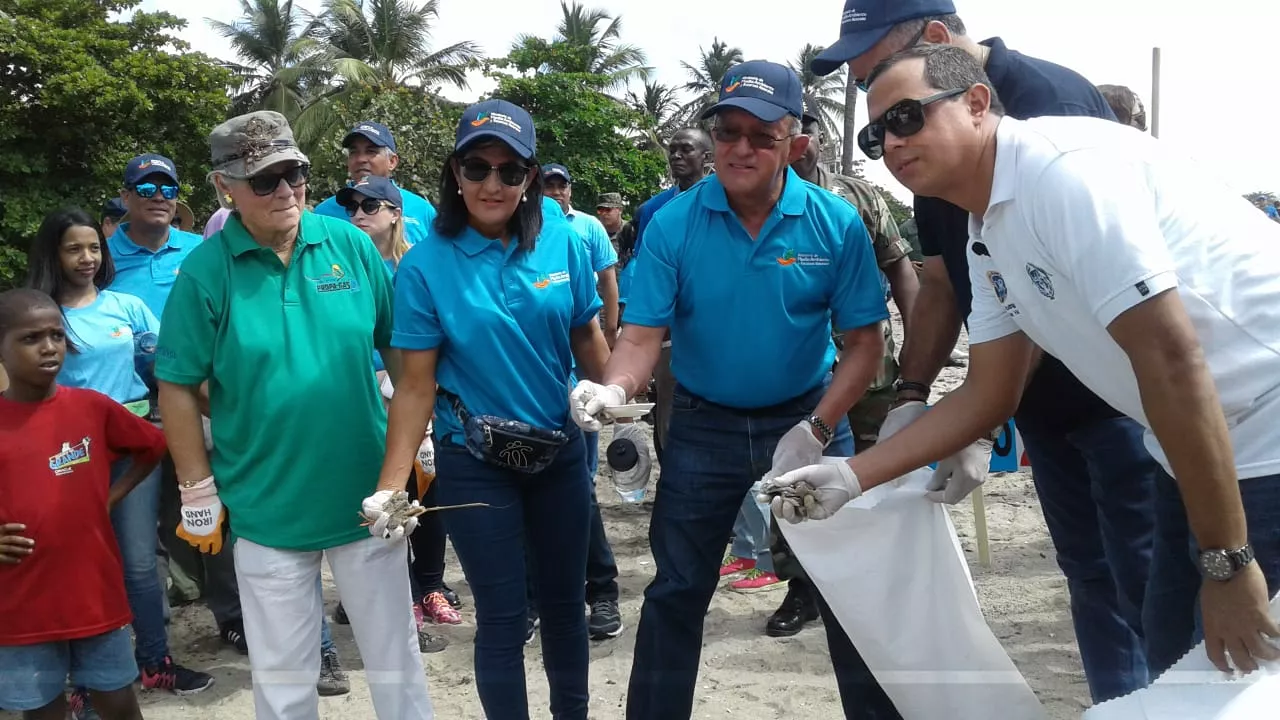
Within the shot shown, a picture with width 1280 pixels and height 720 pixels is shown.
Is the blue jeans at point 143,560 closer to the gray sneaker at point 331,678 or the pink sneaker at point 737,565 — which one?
the gray sneaker at point 331,678

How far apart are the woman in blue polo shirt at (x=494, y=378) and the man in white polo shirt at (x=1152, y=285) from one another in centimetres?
110

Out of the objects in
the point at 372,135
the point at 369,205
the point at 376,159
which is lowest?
the point at 369,205

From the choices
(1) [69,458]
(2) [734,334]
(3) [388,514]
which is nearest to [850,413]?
(2) [734,334]

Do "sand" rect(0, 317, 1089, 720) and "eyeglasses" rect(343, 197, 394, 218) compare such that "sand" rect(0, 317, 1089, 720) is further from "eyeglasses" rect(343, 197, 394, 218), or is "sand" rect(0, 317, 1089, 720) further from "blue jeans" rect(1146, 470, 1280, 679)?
"eyeglasses" rect(343, 197, 394, 218)

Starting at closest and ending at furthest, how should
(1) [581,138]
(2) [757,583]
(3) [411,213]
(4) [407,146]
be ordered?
(2) [757,583]
(3) [411,213]
(4) [407,146]
(1) [581,138]

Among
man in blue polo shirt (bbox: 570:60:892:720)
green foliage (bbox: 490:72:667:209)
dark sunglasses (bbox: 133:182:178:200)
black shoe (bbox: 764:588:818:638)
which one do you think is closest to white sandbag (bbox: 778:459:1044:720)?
man in blue polo shirt (bbox: 570:60:892:720)

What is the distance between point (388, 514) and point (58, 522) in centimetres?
117

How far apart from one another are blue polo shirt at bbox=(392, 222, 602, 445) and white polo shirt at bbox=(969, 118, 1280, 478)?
1.35 meters

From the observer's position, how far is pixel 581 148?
921 inches

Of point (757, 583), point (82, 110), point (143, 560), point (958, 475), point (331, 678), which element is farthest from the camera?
point (82, 110)

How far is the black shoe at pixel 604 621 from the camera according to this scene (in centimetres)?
416

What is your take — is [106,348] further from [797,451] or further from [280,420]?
[797,451]

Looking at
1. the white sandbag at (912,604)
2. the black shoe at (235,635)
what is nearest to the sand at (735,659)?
the black shoe at (235,635)

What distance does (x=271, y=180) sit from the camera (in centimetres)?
274
